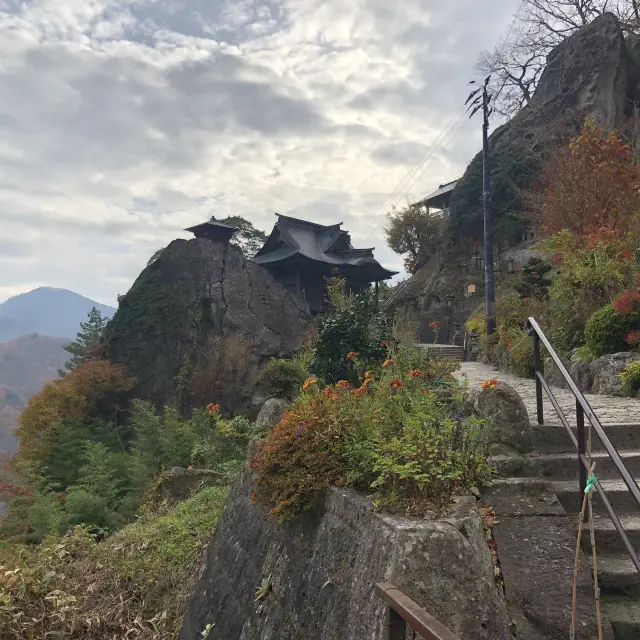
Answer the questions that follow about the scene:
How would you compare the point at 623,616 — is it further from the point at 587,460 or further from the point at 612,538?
the point at 587,460

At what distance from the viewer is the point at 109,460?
13.3 meters

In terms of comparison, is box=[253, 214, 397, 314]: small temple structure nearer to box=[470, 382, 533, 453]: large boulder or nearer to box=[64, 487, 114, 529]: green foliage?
box=[64, 487, 114, 529]: green foliage

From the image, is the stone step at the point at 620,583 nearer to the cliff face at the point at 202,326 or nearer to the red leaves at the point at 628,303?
the red leaves at the point at 628,303

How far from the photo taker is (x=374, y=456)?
2.77 meters

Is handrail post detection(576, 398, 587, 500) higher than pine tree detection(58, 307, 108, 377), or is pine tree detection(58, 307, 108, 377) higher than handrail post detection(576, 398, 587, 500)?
pine tree detection(58, 307, 108, 377)

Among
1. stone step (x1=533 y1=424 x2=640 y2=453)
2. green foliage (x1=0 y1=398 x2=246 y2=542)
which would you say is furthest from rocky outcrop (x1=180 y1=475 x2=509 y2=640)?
green foliage (x1=0 y1=398 x2=246 y2=542)

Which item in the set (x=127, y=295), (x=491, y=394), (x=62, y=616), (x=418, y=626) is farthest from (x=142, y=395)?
(x=418, y=626)

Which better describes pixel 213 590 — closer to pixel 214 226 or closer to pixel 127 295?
pixel 127 295

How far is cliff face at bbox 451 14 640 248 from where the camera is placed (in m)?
24.1

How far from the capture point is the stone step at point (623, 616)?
238cm

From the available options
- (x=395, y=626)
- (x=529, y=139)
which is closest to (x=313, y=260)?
(x=529, y=139)

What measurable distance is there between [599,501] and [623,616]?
0.83 meters

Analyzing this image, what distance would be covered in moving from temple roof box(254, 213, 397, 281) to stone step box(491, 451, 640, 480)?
25.5 metres

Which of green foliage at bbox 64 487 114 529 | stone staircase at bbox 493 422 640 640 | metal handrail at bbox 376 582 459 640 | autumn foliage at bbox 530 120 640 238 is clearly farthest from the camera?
autumn foliage at bbox 530 120 640 238
